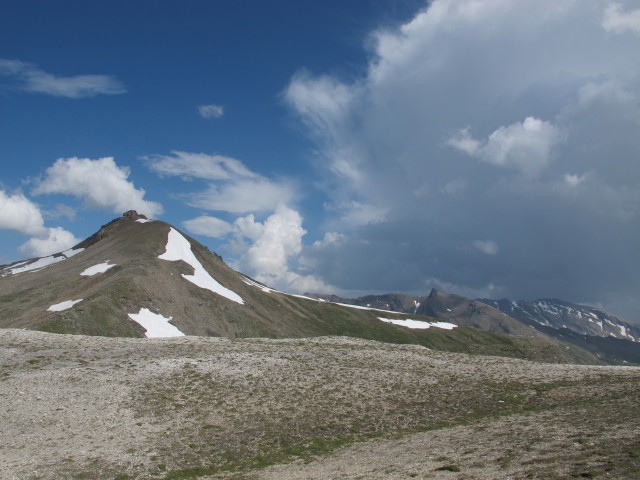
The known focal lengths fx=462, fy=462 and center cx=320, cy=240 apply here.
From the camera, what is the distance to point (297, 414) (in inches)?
1288

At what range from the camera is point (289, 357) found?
47.9m

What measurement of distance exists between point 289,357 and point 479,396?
19259mm

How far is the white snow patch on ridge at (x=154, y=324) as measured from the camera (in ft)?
304

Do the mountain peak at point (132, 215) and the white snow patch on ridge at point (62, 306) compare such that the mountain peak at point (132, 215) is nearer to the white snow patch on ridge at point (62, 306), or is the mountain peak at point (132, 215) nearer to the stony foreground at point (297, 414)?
the white snow patch on ridge at point (62, 306)

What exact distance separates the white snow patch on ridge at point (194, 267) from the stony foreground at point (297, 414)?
7519 cm

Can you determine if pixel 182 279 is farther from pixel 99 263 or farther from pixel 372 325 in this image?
pixel 372 325

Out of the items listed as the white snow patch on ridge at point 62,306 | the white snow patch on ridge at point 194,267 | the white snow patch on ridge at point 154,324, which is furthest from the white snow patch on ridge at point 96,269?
the white snow patch on ridge at point 154,324

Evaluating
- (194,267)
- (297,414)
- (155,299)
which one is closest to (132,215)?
(194,267)

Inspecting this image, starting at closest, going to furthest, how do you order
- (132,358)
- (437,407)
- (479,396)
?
(437,407) → (479,396) → (132,358)

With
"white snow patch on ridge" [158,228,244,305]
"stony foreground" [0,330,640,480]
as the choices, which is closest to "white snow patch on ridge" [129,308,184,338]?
"white snow patch on ridge" [158,228,244,305]

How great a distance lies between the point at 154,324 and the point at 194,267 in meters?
41.1

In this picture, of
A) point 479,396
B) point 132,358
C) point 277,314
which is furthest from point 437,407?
point 277,314

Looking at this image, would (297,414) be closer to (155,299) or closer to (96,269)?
(155,299)

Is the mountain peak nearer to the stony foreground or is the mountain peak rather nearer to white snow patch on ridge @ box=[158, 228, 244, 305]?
white snow patch on ridge @ box=[158, 228, 244, 305]
